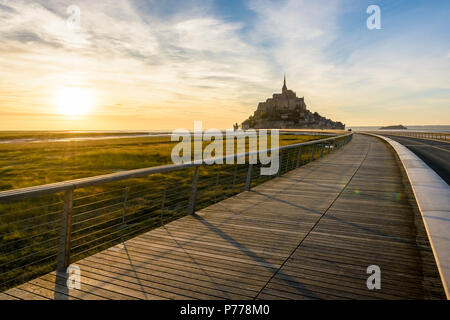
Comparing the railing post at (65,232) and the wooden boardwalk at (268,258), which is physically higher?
the railing post at (65,232)

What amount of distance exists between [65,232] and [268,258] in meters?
2.34

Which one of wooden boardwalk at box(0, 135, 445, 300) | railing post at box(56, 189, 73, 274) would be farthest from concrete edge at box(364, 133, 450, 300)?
railing post at box(56, 189, 73, 274)

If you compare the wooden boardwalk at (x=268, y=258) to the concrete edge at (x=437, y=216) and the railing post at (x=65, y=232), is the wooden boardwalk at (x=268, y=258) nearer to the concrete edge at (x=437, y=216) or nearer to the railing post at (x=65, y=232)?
the railing post at (x=65, y=232)

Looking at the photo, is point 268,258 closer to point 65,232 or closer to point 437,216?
point 437,216

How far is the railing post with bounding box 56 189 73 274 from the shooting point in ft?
11.3

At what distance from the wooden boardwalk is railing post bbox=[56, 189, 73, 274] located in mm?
192

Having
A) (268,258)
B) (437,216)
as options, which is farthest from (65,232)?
(437,216)

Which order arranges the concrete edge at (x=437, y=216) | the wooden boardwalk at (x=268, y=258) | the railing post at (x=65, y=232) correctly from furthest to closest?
the railing post at (x=65, y=232) → the wooden boardwalk at (x=268, y=258) → the concrete edge at (x=437, y=216)

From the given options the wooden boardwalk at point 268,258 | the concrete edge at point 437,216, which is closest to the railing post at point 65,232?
the wooden boardwalk at point 268,258

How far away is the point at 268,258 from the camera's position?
154 inches

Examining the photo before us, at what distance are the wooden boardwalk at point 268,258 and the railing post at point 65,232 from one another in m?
0.19

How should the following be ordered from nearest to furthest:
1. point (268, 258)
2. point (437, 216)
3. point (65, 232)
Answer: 1. point (65, 232)
2. point (268, 258)
3. point (437, 216)

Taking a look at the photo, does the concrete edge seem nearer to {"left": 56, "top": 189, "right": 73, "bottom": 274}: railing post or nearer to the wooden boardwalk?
the wooden boardwalk

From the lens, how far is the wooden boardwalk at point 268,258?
3078 millimetres
